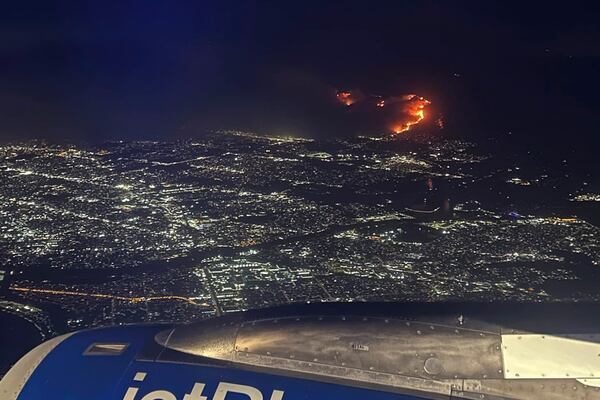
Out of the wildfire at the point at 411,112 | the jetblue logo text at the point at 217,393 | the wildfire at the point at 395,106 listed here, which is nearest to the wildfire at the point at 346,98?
the wildfire at the point at 395,106

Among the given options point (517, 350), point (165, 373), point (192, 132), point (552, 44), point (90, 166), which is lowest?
point (165, 373)

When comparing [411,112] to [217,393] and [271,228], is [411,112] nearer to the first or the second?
[271,228]

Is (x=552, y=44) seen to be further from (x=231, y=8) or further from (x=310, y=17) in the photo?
(x=231, y=8)

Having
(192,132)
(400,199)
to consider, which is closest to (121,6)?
(192,132)

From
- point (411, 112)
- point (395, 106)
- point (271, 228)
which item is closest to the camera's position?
point (271, 228)

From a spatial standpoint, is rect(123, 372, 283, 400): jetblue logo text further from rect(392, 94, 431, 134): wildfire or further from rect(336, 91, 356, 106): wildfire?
rect(336, 91, 356, 106): wildfire

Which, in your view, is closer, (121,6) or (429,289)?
(429,289)

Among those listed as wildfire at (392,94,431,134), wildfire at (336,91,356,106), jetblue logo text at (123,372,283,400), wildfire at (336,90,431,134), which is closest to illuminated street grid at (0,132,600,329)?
wildfire at (392,94,431,134)

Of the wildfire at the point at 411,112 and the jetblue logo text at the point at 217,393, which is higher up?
the wildfire at the point at 411,112

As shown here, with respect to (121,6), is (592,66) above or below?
below

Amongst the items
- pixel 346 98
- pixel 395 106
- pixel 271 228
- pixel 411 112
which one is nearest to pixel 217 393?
pixel 271 228

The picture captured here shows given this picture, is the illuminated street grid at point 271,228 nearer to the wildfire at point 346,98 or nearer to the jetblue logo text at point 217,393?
the wildfire at point 346,98
